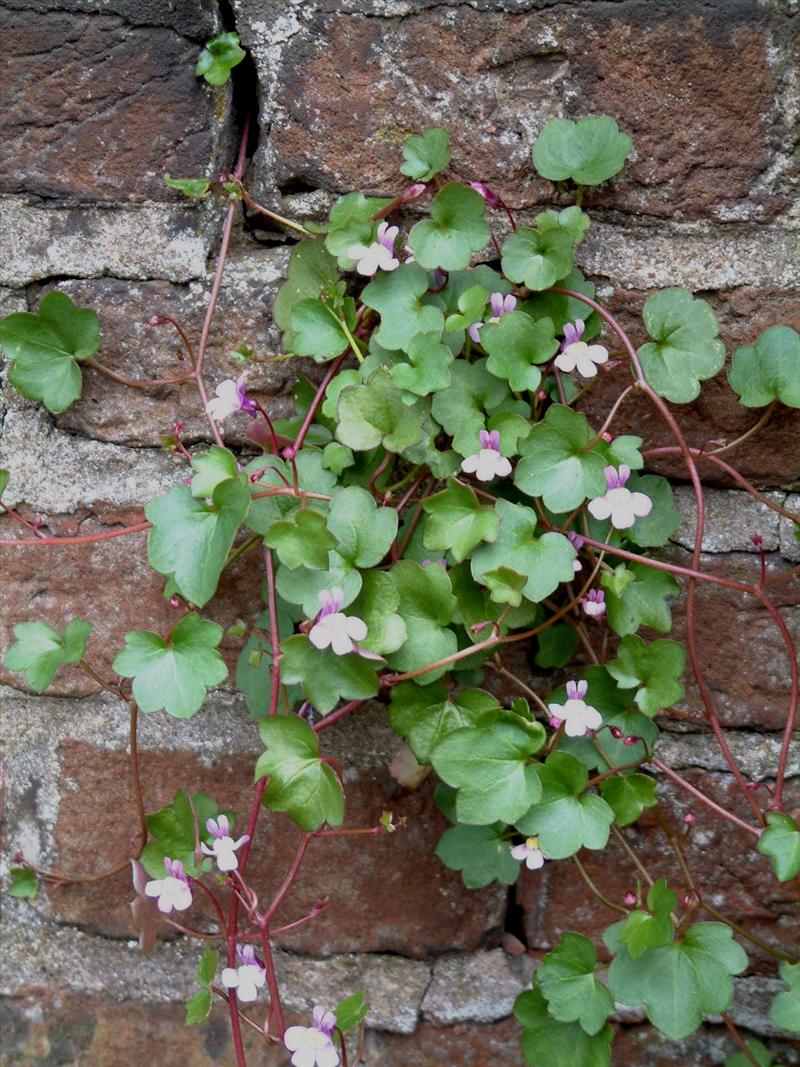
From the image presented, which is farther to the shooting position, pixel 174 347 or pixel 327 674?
pixel 174 347

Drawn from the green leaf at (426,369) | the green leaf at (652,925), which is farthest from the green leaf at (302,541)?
the green leaf at (652,925)

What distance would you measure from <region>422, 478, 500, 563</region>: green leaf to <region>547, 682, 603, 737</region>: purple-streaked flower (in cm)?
13

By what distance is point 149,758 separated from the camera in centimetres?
88

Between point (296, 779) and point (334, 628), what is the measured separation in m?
0.11

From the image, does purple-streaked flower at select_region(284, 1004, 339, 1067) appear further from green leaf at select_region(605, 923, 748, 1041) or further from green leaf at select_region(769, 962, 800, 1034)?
green leaf at select_region(769, 962, 800, 1034)

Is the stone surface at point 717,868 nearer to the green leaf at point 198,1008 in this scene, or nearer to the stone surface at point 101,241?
the green leaf at point 198,1008

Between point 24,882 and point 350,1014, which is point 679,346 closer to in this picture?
Answer: point 350,1014

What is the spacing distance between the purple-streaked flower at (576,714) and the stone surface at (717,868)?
157 millimetres

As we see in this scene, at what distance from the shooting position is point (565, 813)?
0.73 m

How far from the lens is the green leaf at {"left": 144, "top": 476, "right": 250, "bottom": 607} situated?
711 mm

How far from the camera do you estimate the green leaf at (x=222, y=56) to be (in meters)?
0.79

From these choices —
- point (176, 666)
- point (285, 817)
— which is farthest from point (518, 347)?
point (285, 817)

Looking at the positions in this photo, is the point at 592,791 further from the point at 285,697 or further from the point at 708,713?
the point at 285,697

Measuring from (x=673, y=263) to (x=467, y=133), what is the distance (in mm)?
188
